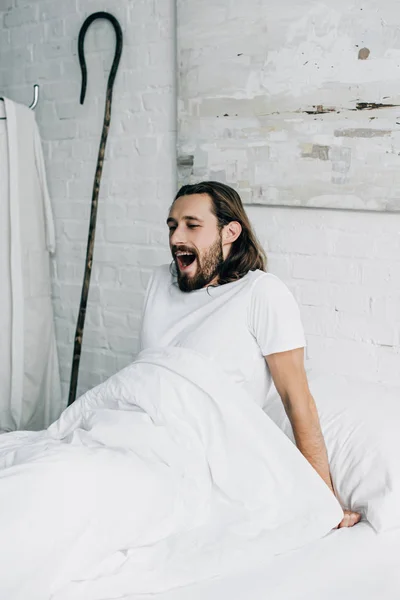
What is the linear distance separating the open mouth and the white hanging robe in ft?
3.51

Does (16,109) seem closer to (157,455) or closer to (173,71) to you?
(173,71)

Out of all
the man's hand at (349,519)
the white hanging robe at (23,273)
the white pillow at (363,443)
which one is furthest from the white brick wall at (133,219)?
the man's hand at (349,519)

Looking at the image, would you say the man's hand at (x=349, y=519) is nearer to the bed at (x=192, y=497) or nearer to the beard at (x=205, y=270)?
the bed at (x=192, y=497)

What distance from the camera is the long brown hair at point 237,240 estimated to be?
6.82ft

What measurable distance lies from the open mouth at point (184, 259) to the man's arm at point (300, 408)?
390mm

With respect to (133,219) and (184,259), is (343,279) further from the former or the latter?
(133,219)

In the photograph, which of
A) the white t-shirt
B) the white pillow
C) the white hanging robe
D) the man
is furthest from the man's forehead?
the white hanging robe

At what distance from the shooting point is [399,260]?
2.23 metres

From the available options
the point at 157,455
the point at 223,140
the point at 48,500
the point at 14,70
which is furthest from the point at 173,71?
the point at 48,500

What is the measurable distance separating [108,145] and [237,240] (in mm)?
1039

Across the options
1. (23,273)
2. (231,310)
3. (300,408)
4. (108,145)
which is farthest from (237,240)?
(23,273)

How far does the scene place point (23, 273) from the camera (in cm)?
301

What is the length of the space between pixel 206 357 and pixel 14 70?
1.91 metres

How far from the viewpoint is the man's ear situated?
2086 millimetres
